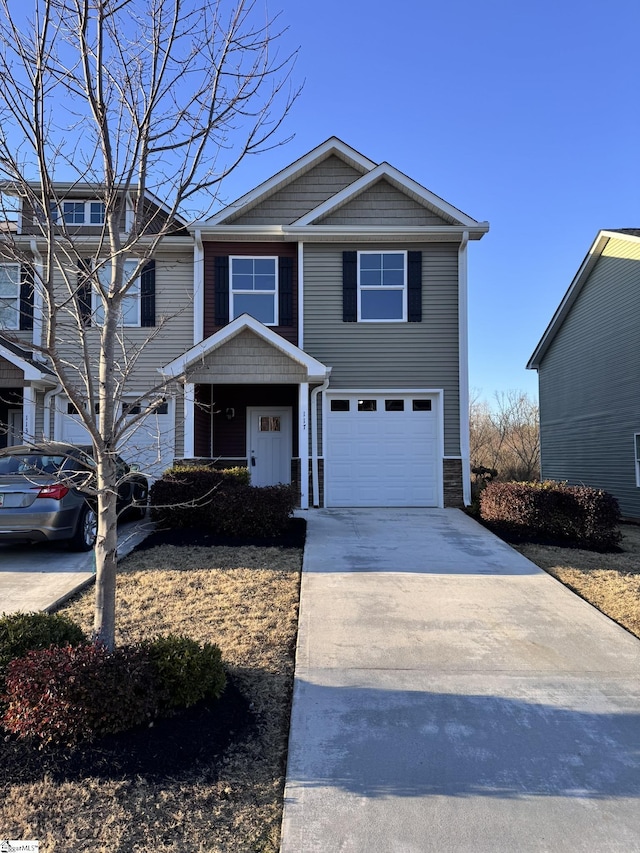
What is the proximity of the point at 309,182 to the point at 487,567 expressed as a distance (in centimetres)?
986

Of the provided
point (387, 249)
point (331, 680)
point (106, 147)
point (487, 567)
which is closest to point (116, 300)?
point (106, 147)

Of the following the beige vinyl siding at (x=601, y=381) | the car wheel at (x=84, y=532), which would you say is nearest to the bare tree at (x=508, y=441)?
the beige vinyl siding at (x=601, y=381)

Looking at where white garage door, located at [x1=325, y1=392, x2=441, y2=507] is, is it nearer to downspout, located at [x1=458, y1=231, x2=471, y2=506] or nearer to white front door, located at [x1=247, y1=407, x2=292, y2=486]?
downspout, located at [x1=458, y1=231, x2=471, y2=506]

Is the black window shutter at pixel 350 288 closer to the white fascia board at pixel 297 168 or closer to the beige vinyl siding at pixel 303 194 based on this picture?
the beige vinyl siding at pixel 303 194

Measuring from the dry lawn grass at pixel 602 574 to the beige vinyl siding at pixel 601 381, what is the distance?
6.52 metres

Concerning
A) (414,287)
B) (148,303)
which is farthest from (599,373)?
(148,303)

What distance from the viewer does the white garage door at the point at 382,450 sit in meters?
13.1

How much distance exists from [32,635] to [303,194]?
1196cm

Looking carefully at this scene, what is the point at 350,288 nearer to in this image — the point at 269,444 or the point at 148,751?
the point at 269,444

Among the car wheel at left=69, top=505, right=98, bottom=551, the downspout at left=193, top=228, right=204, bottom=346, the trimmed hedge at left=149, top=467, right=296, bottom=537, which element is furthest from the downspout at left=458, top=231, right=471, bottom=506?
the car wheel at left=69, top=505, right=98, bottom=551

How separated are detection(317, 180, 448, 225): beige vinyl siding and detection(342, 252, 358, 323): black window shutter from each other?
2.63 ft

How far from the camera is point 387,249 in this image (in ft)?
43.7

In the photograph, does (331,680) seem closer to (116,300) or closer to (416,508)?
(116,300)

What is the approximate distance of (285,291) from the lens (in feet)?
44.1
